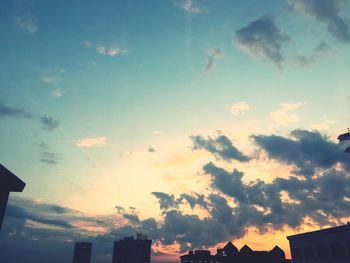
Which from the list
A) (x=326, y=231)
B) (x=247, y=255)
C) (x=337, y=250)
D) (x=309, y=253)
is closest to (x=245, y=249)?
(x=247, y=255)

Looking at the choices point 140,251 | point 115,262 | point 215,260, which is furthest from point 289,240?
point 115,262

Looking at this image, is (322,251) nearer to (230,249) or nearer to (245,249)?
(245,249)

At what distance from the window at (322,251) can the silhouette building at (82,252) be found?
417 feet

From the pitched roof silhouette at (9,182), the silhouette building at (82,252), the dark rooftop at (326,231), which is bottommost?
the silhouette building at (82,252)

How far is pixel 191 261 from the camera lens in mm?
98812

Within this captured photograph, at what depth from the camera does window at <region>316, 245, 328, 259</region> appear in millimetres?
47219

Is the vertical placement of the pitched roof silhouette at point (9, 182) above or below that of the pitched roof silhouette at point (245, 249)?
above

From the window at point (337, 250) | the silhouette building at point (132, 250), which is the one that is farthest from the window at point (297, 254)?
the silhouette building at point (132, 250)

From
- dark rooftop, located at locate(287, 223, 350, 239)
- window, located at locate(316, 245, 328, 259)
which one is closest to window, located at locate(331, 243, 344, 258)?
window, located at locate(316, 245, 328, 259)

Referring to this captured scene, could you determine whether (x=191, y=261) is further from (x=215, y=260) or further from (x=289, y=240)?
(x=289, y=240)

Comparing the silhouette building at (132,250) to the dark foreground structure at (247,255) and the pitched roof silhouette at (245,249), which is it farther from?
the pitched roof silhouette at (245,249)

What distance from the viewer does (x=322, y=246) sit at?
48.3 m

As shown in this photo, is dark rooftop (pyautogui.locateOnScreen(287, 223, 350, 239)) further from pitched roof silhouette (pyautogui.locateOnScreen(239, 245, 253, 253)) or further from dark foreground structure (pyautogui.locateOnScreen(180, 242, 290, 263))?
pitched roof silhouette (pyautogui.locateOnScreen(239, 245, 253, 253))

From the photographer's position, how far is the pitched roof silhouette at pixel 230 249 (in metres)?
74.1
